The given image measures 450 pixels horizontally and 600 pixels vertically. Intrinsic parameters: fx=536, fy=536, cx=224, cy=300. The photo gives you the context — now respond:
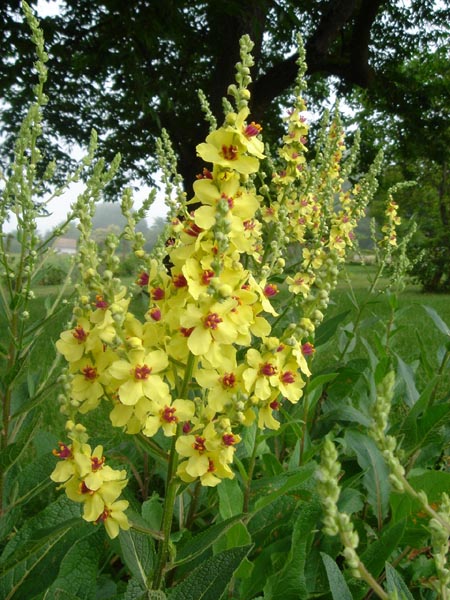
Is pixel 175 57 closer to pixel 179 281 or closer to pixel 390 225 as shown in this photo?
pixel 390 225

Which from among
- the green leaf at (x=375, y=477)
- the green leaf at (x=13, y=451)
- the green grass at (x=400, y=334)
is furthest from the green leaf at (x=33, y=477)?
the green grass at (x=400, y=334)

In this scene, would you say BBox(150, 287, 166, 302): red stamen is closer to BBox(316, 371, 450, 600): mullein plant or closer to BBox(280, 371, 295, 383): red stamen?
BBox(280, 371, 295, 383): red stamen

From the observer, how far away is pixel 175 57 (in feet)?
36.9

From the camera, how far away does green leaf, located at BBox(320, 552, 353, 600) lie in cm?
129

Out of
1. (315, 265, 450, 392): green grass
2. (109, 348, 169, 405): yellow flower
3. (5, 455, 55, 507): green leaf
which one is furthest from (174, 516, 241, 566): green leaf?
(315, 265, 450, 392): green grass

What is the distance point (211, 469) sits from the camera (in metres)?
1.14

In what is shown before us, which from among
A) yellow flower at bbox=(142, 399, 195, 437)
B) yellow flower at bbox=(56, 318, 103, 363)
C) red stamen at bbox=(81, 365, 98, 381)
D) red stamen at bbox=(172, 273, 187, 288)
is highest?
red stamen at bbox=(172, 273, 187, 288)

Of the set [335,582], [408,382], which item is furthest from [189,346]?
[408,382]

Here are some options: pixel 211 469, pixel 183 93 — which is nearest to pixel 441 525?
pixel 211 469

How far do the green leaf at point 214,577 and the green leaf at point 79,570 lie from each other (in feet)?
1.31

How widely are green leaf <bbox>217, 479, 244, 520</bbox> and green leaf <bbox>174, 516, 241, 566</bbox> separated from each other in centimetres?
23

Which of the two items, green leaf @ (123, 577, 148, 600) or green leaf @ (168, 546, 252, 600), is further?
green leaf @ (123, 577, 148, 600)

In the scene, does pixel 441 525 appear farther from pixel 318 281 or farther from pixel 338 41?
pixel 338 41

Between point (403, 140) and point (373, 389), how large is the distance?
11.7 meters
